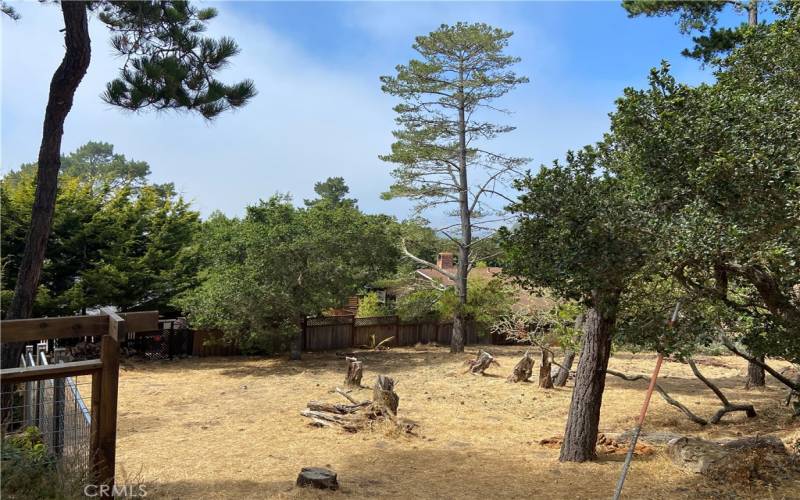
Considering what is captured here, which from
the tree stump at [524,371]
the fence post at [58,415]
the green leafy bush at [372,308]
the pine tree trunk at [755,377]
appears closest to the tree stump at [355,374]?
the tree stump at [524,371]

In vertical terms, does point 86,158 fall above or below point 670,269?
above

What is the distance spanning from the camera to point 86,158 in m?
68.2

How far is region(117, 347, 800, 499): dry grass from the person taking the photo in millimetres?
6520

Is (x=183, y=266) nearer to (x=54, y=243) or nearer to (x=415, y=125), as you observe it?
(x=54, y=243)

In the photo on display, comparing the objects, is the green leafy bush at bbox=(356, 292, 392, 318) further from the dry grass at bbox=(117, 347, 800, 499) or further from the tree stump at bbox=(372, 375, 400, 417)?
the tree stump at bbox=(372, 375, 400, 417)

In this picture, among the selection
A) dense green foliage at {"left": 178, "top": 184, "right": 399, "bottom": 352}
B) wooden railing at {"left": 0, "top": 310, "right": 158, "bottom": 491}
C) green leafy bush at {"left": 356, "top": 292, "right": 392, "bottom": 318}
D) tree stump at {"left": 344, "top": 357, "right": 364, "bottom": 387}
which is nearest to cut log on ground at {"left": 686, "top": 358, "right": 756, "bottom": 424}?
tree stump at {"left": 344, "top": 357, "right": 364, "bottom": 387}

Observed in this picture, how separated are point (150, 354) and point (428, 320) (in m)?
11.1

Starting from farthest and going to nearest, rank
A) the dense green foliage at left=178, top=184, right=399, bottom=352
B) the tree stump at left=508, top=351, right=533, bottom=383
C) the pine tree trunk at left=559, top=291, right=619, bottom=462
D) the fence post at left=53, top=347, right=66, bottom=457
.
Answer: the dense green foliage at left=178, top=184, right=399, bottom=352 → the tree stump at left=508, top=351, right=533, bottom=383 → the pine tree trunk at left=559, top=291, right=619, bottom=462 → the fence post at left=53, top=347, right=66, bottom=457

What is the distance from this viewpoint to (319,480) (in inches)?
241

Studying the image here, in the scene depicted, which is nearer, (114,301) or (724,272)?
(724,272)

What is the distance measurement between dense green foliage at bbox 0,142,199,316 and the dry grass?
2.57 meters

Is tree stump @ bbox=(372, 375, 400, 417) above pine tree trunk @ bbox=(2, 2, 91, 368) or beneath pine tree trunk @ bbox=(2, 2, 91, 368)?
beneath

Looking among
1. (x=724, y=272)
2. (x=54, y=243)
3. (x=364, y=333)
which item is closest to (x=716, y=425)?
(x=724, y=272)

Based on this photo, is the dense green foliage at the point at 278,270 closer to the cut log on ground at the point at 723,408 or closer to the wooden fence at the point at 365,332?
the wooden fence at the point at 365,332
